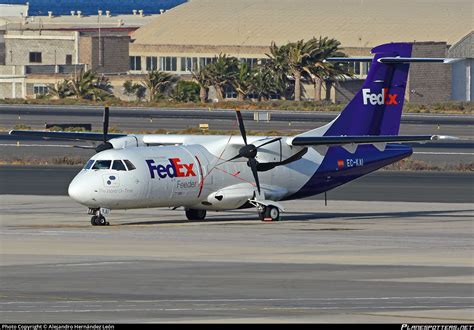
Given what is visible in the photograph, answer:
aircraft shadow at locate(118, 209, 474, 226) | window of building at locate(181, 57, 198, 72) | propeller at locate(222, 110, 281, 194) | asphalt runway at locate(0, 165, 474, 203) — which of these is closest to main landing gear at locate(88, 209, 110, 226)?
aircraft shadow at locate(118, 209, 474, 226)

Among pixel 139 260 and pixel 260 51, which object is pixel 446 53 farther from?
pixel 139 260

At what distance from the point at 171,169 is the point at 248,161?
349 centimetres

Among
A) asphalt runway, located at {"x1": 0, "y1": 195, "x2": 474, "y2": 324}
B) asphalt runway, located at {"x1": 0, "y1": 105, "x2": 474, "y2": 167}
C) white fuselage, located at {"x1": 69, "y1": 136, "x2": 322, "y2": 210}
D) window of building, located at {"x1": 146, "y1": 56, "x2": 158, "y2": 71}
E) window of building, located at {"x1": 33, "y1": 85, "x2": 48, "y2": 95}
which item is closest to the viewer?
asphalt runway, located at {"x1": 0, "y1": 195, "x2": 474, "y2": 324}

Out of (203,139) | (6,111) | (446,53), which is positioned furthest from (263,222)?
(446,53)

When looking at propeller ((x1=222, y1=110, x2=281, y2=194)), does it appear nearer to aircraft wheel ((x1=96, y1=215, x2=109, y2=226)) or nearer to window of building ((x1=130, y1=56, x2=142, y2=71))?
aircraft wheel ((x1=96, y1=215, x2=109, y2=226))

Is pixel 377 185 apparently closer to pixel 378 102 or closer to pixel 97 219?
pixel 378 102

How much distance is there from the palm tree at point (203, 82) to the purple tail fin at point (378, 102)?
101748mm

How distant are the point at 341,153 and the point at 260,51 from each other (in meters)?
123

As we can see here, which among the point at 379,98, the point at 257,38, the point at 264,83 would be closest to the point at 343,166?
the point at 379,98

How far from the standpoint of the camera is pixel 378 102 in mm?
47000

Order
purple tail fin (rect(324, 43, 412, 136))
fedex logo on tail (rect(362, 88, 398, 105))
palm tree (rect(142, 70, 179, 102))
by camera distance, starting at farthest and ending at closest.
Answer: palm tree (rect(142, 70, 179, 102))
fedex logo on tail (rect(362, 88, 398, 105))
purple tail fin (rect(324, 43, 412, 136))

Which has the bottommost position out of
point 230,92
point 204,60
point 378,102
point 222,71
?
point 378,102

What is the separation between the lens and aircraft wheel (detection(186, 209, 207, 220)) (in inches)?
1738

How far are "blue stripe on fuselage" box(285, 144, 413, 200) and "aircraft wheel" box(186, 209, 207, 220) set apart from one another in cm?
325
